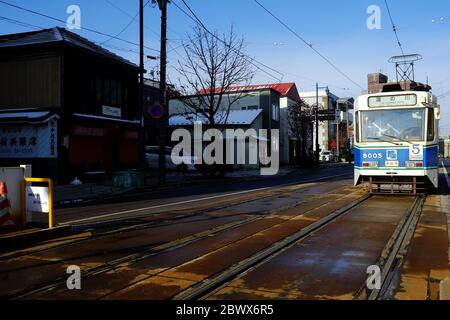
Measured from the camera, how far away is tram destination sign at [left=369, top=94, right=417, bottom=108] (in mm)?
14734

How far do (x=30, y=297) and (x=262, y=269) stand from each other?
296cm

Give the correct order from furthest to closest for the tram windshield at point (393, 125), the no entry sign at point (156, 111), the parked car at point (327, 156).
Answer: the parked car at point (327, 156) → the no entry sign at point (156, 111) → the tram windshield at point (393, 125)

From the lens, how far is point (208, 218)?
11.2 meters

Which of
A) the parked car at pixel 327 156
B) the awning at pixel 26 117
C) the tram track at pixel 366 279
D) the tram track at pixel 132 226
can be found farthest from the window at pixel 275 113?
the tram track at pixel 366 279

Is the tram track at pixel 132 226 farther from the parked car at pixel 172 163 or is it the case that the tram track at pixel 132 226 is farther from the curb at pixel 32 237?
the parked car at pixel 172 163

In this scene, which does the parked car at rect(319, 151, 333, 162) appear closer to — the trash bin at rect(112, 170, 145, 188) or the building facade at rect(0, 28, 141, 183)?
the building facade at rect(0, 28, 141, 183)

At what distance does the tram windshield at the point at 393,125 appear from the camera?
14664 millimetres

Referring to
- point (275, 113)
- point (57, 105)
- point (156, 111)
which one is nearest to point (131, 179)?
point (156, 111)

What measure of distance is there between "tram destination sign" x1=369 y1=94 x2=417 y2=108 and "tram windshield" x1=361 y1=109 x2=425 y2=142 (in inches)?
7.5

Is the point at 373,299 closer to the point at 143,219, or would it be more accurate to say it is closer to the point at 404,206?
Result: the point at 143,219

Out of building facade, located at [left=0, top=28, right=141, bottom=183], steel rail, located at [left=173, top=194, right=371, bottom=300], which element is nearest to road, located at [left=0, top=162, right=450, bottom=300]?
steel rail, located at [left=173, top=194, right=371, bottom=300]

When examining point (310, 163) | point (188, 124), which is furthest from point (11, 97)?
point (310, 163)

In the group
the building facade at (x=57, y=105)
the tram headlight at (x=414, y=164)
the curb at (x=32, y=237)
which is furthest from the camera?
the building facade at (x=57, y=105)

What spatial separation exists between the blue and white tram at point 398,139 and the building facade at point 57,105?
1425 cm
